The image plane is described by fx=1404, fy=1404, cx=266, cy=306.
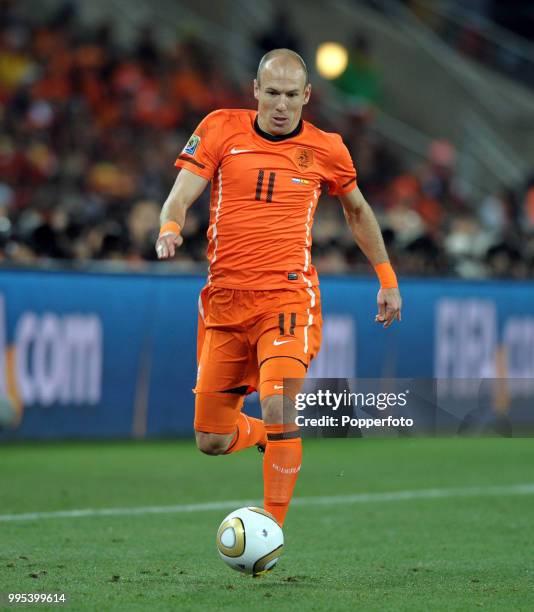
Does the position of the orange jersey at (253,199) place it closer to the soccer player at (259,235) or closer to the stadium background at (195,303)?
the soccer player at (259,235)

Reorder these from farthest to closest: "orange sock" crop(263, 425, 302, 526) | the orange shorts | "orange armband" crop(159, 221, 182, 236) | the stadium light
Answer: the stadium light → the orange shorts → "orange sock" crop(263, 425, 302, 526) → "orange armband" crop(159, 221, 182, 236)

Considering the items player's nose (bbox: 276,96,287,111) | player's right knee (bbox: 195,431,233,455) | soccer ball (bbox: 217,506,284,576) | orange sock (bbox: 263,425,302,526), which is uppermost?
player's nose (bbox: 276,96,287,111)

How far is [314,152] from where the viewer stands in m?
7.18

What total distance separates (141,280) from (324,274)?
88.2 inches

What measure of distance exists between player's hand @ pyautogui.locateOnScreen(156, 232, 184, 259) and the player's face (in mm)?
968

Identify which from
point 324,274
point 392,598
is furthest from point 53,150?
point 392,598

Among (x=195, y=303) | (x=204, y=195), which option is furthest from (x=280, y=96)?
(x=204, y=195)

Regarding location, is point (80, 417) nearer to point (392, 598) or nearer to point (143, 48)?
point (392, 598)

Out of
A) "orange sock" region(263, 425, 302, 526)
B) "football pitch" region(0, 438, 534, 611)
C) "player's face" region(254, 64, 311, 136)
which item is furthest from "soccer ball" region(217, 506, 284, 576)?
"player's face" region(254, 64, 311, 136)

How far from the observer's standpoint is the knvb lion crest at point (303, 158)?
7113 millimetres

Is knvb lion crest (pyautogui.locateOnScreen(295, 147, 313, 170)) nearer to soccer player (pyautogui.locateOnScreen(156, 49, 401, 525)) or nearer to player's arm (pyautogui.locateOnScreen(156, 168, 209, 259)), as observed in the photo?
soccer player (pyautogui.locateOnScreen(156, 49, 401, 525))

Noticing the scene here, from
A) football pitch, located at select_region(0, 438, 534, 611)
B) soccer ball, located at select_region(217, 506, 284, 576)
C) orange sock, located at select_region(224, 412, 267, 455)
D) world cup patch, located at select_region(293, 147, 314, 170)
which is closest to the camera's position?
football pitch, located at select_region(0, 438, 534, 611)

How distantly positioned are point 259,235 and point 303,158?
0.48 m

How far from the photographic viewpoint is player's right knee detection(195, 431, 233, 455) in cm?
724
